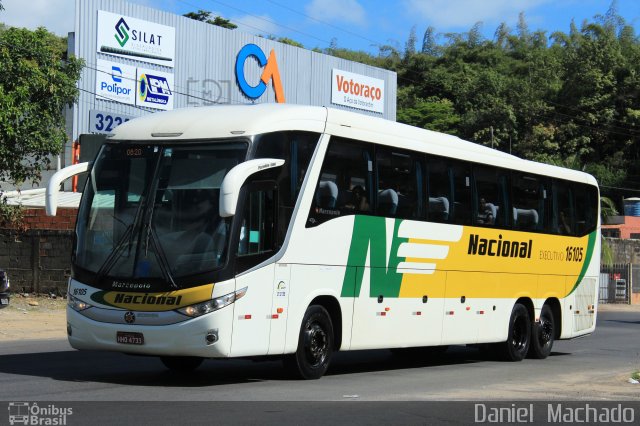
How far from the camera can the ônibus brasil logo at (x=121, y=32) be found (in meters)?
39.5

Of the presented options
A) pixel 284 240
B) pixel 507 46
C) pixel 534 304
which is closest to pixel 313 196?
pixel 284 240

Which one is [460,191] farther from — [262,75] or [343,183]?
[262,75]

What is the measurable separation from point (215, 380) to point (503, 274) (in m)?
6.87

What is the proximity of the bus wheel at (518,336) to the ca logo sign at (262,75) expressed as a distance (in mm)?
28814

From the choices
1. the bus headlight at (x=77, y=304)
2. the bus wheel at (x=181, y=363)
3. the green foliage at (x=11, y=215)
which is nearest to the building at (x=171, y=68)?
the green foliage at (x=11, y=215)

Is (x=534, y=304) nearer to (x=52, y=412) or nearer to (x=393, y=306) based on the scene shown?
(x=393, y=306)

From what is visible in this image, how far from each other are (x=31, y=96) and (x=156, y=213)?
49.1ft

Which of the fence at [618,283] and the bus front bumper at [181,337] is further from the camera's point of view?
the fence at [618,283]

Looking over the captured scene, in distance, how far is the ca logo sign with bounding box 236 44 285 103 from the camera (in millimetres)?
45844

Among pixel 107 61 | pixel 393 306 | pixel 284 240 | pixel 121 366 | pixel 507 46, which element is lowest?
pixel 121 366

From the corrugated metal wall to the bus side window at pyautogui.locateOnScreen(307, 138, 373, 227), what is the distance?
85.5 ft

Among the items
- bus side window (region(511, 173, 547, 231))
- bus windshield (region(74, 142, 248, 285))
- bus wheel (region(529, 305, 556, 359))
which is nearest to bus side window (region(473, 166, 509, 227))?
bus side window (region(511, 173, 547, 231))

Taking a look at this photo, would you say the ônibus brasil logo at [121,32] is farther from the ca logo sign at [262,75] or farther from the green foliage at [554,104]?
the green foliage at [554,104]

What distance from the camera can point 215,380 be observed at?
13430mm
